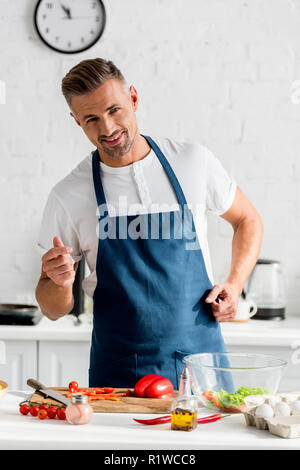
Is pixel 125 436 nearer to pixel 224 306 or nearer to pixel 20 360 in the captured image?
pixel 224 306

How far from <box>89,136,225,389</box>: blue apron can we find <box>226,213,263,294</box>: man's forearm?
0.48ft

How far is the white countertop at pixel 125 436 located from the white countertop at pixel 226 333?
125cm

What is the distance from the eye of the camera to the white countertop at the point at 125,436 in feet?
4.65

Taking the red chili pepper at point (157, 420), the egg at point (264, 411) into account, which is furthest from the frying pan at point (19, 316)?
the egg at point (264, 411)

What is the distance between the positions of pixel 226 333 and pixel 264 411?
53.4 inches

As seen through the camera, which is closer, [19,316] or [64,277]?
[64,277]

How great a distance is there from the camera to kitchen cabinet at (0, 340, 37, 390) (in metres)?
2.94

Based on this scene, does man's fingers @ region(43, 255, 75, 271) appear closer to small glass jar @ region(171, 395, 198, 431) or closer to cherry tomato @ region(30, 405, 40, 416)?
cherry tomato @ region(30, 405, 40, 416)

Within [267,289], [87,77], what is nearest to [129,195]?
[87,77]

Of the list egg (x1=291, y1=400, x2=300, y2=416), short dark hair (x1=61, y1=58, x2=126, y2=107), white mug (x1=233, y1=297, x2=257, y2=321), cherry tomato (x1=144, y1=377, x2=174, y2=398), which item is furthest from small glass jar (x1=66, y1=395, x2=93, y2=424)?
white mug (x1=233, y1=297, x2=257, y2=321)

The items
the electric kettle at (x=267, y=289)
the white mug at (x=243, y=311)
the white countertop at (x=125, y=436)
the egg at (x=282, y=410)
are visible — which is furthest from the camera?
the electric kettle at (x=267, y=289)

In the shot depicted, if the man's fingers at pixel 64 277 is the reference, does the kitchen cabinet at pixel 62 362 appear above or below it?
below

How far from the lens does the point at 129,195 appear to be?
2.21m

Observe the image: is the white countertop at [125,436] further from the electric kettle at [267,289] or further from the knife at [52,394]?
the electric kettle at [267,289]
